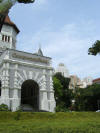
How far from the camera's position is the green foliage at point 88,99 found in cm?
4689

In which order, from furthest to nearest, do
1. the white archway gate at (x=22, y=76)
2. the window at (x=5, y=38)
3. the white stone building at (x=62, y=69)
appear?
the white stone building at (x=62, y=69)
the window at (x=5, y=38)
the white archway gate at (x=22, y=76)

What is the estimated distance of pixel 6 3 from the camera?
11.7 m

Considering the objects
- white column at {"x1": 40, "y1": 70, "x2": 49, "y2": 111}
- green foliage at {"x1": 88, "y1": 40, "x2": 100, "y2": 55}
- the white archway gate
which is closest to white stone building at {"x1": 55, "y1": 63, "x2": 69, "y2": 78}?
the white archway gate

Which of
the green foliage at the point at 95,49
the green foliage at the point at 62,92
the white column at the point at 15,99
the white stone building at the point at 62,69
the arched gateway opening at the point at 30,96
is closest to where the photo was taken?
the green foliage at the point at 95,49

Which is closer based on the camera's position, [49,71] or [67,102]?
[49,71]

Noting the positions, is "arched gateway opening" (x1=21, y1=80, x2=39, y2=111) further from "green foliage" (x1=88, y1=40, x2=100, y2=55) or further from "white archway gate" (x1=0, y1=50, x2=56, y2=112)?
"green foliage" (x1=88, y1=40, x2=100, y2=55)

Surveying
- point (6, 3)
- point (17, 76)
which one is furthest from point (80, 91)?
point (6, 3)

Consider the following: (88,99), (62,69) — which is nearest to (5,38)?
(88,99)

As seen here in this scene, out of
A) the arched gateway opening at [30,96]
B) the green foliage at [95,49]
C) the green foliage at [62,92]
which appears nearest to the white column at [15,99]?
the arched gateway opening at [30,96]

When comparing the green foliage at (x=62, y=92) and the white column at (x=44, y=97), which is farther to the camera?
the green foliage at (x=62, y=92)

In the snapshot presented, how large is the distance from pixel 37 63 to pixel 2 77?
19.5ft

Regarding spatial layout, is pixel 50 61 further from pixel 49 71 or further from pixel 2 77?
pixel 2 77

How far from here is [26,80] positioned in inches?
1079

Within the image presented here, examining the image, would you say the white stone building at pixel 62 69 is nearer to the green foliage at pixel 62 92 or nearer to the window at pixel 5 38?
the green foliage at pixel 62 92
